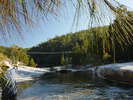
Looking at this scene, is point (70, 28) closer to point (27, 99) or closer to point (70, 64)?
point (27, 99)

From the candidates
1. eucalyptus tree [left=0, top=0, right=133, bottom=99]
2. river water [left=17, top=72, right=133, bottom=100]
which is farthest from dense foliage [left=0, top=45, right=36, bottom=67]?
river water [left=17, top=72, right=133, bottom=100]

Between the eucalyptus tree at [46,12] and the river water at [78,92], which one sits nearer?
the eucalyptus tree at [46,12]

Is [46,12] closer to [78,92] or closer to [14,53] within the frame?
[14,53]

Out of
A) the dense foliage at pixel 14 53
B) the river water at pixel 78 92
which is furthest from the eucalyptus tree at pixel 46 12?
the river water at pixel 78 92

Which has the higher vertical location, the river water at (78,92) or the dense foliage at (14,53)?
the dense foliage at (14,53)

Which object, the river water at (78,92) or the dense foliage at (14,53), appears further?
the river water at (78,92)

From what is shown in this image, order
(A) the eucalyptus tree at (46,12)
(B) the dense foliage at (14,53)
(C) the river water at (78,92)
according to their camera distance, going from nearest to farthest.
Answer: (A) the eucalyptus tree at (46,12) → (B) the dense foliage at (14,53) → (C) the river water at (78,92)

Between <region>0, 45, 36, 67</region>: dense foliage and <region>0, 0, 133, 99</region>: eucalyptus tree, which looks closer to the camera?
<region>0, 0, 133, 99</region>: eucalyptus tree

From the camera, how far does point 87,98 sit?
20.5 ft

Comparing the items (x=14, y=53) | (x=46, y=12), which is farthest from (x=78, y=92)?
(x=46, y=12)

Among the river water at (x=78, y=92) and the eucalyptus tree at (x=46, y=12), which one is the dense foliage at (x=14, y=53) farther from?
the river water at (x=78, y=92)

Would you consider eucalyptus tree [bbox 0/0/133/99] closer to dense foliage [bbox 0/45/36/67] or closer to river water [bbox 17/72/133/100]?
dense foliage [bbox 0/45/36/67]

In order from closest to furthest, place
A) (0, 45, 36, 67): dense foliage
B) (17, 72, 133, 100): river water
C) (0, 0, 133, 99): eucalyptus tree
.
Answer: (0, 0, 133, 99): eucalyptus tree → (0, 45, 36, 67): dense foliage → (17, 72, 133, 100): river water

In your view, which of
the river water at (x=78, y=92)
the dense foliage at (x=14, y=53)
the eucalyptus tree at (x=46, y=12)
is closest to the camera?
the eucalyptus tree at (x=46, y=12)
